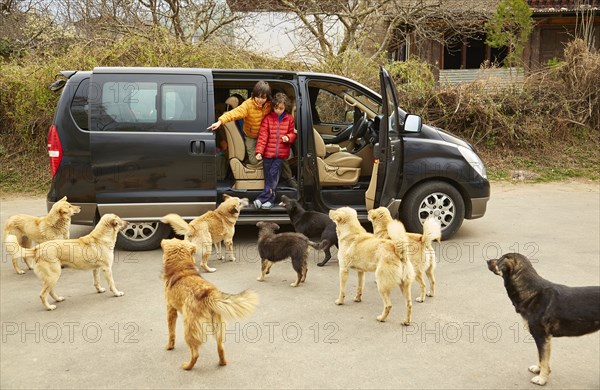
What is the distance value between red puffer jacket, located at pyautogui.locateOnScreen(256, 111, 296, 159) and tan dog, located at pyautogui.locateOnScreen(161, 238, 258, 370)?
3.15m

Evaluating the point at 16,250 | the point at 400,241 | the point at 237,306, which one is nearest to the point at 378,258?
the point at 400,241

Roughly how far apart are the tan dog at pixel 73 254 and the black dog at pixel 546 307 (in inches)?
151

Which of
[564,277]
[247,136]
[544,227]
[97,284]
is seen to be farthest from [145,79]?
[544,227]

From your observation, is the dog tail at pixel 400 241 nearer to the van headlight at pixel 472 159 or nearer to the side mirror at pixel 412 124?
the side mirror at pixel 412 124

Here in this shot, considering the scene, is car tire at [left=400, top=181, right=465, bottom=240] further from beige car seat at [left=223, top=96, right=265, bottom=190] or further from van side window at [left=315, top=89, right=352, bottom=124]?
van side window at [left=315, top=89, right=352, bottom=124]

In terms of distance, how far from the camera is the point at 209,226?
663 cm

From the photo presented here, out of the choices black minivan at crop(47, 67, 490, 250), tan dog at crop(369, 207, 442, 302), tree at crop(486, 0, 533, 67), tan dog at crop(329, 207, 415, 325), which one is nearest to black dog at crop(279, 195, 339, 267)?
black minivan at crop(47, 67, 490, 250)

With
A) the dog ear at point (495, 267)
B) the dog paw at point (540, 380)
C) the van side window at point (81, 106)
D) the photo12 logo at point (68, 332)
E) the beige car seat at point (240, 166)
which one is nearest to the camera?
the dog paw at point (540, 380)

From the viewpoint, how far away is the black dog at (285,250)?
6.05 m

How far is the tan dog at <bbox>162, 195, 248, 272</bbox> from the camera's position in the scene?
653 centimetres

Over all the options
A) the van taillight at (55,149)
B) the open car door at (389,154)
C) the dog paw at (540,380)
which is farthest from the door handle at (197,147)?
the dog paw at (540,380)

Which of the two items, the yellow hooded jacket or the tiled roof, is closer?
the yellow hooded jacket

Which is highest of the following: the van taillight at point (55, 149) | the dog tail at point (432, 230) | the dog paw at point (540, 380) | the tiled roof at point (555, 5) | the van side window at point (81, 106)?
the tiled roof at point (555, 5)

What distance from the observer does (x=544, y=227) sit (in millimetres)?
8609
